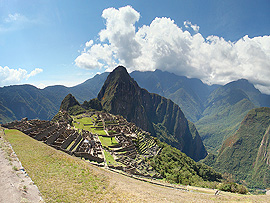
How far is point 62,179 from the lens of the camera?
15016 millimetres

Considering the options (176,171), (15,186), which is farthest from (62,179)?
(176,171)

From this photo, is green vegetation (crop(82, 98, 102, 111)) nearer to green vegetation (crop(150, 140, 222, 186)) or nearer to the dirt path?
green vegetation (crop(150, 140, 222, 186))

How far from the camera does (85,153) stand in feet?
103

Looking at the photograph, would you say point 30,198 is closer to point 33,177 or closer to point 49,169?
point 33,177

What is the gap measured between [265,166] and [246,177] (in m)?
29.5

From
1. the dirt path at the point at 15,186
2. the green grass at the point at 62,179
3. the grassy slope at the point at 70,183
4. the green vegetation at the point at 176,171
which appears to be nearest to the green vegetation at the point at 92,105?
the green vegetation at the point at 176,171

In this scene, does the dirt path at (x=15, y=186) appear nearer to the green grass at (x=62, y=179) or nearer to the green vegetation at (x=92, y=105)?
the green grass at (x=62, y=179)

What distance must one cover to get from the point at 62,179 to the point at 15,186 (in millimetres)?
5368

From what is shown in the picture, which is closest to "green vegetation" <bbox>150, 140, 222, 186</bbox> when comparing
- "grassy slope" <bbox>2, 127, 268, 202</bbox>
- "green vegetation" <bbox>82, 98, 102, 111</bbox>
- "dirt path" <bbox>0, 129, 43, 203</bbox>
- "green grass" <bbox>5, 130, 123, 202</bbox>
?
"grassy slope" <bbox>2, 127, 268, 202</bbox>

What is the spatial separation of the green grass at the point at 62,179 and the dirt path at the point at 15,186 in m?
1.52

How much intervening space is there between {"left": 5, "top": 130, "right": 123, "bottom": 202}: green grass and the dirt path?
4.99 ft

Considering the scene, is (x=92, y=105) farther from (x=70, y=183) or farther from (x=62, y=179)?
(x=70, y=183)

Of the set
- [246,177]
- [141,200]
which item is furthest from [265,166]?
[141,200]

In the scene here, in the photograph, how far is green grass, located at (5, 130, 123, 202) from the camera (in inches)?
489
